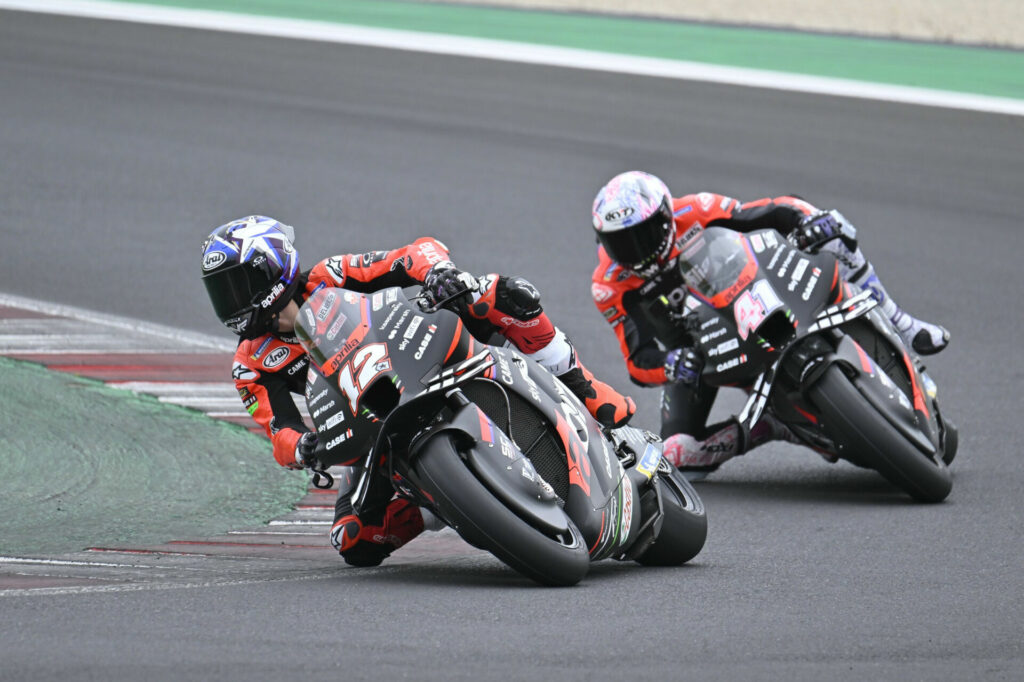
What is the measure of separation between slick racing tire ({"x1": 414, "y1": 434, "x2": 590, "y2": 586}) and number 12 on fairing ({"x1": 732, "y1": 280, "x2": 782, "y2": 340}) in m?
2.37

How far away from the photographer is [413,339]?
5.57 meters

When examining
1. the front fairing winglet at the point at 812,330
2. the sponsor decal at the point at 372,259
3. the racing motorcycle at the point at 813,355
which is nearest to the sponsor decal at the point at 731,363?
the racing motorcycle at the point at 813,355

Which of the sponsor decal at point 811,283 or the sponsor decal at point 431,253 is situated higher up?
the sponsor decal at point 431,253

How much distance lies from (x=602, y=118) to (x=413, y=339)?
11657mm

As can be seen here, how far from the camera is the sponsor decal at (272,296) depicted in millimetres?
6215

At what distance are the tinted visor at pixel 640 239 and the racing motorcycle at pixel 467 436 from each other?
Answer: 6.73 ft

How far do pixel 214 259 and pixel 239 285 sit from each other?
14 centimetres

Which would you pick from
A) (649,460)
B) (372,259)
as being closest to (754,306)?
(649,460)

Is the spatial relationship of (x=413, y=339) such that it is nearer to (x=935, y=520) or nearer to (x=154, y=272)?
(x=935, y=520)

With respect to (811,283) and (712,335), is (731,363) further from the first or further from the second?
(811,283)

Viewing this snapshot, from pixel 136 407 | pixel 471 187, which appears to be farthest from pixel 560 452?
pixel 471 187

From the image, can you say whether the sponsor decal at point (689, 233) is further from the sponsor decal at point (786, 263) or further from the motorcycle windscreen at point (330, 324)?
the motorcycle windscreen at point (330, 324)

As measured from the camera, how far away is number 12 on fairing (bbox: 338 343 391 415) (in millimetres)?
5512

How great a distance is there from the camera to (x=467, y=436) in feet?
17.7
